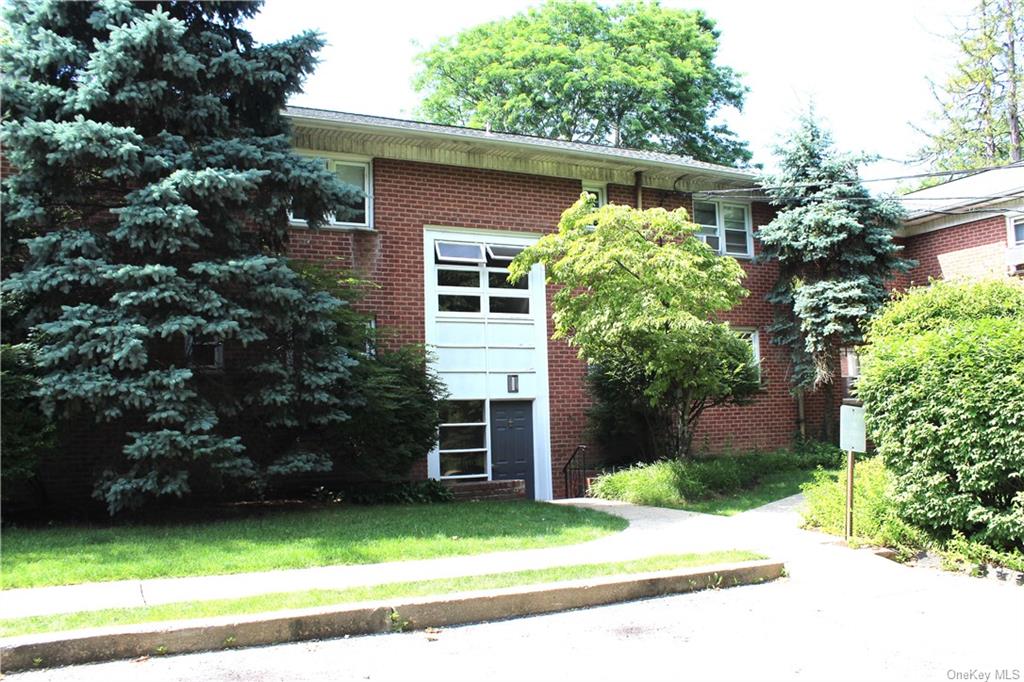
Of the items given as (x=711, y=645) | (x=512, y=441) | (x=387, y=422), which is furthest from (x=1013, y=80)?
(x=711, y=645)

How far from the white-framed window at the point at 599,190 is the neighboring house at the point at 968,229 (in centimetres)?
703

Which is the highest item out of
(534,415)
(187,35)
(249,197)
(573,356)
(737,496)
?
(187,35)

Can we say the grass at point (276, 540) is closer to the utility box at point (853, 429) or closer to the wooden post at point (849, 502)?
the wooden post at point (849, 502)

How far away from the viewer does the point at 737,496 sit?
1355 centimetres

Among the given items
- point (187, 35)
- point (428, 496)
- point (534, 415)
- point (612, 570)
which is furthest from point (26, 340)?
point (534, 415)

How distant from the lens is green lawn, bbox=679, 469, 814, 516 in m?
12.3

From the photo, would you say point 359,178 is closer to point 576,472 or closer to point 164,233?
point 164,233

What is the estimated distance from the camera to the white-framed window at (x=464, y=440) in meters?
15.6

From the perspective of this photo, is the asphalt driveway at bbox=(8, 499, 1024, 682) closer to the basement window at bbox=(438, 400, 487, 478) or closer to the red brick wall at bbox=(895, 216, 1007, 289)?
the basement window at bbox=(438, 400, 487, 478)

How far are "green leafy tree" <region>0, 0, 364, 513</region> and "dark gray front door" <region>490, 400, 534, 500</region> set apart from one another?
494 cm

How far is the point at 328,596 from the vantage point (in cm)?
624

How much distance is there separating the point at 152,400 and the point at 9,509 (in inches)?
113

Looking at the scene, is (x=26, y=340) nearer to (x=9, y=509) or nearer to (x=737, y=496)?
(x=9, y=509)

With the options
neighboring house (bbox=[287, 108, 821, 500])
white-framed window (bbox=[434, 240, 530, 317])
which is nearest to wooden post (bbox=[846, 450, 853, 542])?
neighboring house (bbox=[287, 108, 821, 500])
